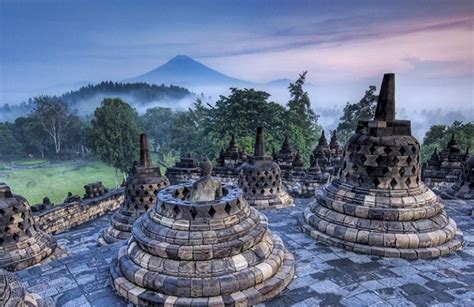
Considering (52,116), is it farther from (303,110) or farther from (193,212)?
(193,212)

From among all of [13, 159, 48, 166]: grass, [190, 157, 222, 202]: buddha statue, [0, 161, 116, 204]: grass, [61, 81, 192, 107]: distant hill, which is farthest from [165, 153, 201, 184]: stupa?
[61, 81, 192, 107]: distant hill

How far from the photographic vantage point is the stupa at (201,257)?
17.5 ft

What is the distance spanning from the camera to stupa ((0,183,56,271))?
898cm

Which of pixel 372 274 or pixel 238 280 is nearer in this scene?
pixel 238 280

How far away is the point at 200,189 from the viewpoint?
6.26 meters

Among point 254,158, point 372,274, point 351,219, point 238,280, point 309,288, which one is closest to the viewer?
Result: point 238,280

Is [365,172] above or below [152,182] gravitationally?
above

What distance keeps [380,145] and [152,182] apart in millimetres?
8566

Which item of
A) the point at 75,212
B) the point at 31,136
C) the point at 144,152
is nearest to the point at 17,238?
the point at 144,152

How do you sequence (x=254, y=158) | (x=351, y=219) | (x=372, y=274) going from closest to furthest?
(x=372, y=274), (x=351, y=219), (x=254, y=158)

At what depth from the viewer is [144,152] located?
1313 centimetres

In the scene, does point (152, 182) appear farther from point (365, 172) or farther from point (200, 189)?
point (365, 172)

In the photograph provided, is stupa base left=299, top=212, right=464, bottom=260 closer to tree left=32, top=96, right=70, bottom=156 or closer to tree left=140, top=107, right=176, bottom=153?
tree left=32, top=96, right=70, bottom=156

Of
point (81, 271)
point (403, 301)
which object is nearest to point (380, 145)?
point (403, 301)
